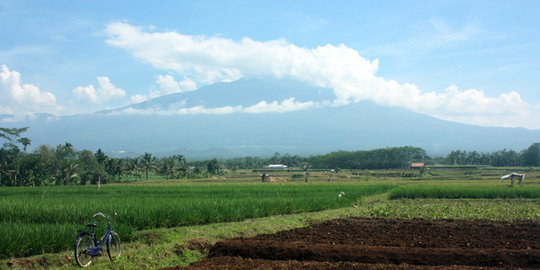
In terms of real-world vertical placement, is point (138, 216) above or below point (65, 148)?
below

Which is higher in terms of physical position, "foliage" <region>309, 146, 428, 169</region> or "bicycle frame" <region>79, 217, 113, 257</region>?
"foliage" <region>309, 146, 428, 169</region>

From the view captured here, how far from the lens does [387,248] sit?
10688 millimetres

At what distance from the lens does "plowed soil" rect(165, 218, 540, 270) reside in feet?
31.9

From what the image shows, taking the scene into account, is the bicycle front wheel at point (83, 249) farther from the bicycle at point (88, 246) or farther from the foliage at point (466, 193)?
the foliage at point (466, 193)

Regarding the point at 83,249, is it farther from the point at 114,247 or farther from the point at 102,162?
the point at 102,162

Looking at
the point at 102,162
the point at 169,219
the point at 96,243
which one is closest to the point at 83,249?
the point at 96,243

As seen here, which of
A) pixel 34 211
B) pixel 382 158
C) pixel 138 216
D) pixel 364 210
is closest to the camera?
pixel 138 216

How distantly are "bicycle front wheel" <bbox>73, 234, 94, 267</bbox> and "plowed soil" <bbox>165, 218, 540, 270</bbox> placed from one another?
6.77 feet

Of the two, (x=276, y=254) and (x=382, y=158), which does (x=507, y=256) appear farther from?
(x=382, y=158)

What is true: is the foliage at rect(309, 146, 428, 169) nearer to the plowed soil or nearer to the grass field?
the grass field

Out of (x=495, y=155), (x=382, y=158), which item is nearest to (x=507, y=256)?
(x=382, y=158)

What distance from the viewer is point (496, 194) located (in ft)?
92.6

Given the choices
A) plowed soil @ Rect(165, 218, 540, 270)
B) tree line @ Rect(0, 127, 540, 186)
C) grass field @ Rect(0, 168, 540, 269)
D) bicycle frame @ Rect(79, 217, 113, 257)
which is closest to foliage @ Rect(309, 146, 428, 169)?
tree line @ Rect(0, 127, 540, 186)

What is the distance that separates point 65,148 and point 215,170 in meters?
25.5
